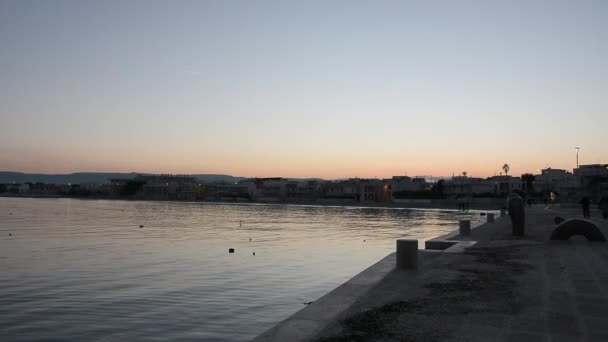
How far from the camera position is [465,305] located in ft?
31.0

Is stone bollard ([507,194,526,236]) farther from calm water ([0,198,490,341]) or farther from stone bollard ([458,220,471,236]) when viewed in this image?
calm water ([0,198,490,341])

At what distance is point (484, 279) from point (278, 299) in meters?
5.97

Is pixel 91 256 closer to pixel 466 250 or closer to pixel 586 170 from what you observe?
pixel 466 250

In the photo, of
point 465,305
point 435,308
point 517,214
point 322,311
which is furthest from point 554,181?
point 322,311

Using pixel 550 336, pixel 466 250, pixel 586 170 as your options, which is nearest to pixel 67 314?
pixel 550 336

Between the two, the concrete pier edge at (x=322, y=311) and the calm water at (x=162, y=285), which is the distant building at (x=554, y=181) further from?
the concrete pier edge at (x=322, y=311)

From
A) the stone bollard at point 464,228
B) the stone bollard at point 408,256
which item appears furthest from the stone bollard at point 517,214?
the stone bollard at point 408,256

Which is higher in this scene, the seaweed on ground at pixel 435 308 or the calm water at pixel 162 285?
the seaweed on ground at pixel 435 308

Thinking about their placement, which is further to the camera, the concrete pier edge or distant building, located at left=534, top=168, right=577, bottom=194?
distant building, located at left=534, top=168, right=577, bottom=194

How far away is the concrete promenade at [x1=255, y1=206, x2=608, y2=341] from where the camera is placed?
763 centimetres

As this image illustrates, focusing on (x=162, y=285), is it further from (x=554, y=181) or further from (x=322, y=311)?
(x=554, y=181)

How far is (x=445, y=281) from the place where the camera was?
1203 centimetres

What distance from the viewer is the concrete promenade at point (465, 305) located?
7.63 metres

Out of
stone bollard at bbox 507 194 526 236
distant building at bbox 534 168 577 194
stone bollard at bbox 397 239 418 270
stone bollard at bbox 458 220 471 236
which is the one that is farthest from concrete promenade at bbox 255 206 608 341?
distant building at bbox 534 168 577 194
